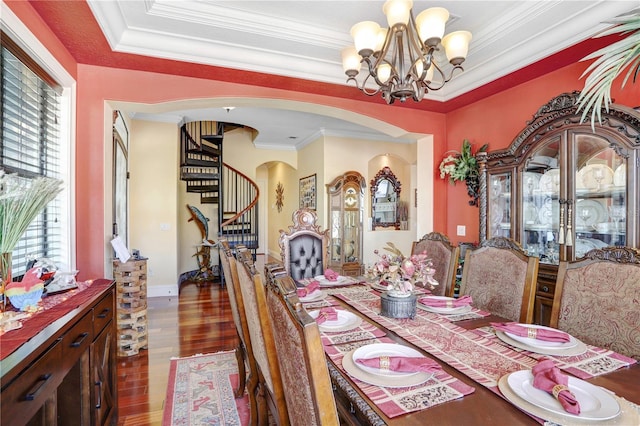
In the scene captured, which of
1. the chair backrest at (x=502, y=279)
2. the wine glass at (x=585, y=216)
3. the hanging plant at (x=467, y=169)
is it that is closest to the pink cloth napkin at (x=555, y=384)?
the chair backrest at (x=502, y=279)

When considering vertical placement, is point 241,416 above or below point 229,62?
below

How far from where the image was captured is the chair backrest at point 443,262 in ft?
7.72

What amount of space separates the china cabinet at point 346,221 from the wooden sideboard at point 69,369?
3773 millimetres

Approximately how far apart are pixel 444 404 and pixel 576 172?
2.27 m

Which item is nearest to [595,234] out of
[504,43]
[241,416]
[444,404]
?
[504,43]

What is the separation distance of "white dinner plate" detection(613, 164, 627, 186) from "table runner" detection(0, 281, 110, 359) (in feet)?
10.4

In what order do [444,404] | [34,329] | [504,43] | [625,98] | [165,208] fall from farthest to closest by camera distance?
[165,208], [504,43], [625,98], [34,329], [444,404]

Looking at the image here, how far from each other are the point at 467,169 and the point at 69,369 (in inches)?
137

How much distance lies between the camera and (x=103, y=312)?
1.70 m

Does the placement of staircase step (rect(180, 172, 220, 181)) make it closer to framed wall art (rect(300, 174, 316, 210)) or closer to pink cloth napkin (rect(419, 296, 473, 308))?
framed wall art (rect(300, 174, 316, 210))

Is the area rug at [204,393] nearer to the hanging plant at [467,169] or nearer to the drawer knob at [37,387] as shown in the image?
the drawer knob at [37,387]

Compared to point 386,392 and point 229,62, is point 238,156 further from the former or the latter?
point 386,392

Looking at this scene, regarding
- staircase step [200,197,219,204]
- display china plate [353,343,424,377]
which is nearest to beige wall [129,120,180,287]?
staircase step [200,197,219,204]

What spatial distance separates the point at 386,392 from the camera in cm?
95
